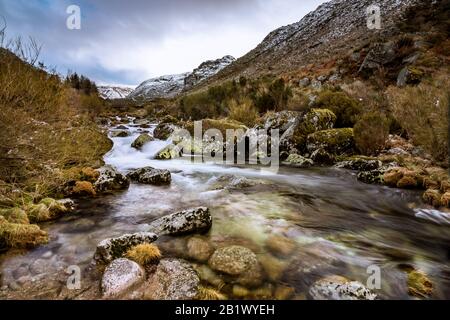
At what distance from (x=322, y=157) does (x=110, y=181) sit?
7.13 meters

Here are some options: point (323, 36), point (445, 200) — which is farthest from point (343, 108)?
point (323, 36)

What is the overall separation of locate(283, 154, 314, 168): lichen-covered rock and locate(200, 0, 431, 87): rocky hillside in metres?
22.4

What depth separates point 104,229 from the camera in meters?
4.80

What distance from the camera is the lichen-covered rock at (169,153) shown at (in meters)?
12.1

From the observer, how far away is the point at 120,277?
10.1 ft

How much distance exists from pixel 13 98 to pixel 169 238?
340cm

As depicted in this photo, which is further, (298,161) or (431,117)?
(298,161)

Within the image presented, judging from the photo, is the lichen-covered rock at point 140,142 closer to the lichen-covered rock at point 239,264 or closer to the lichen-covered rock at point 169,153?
the lichen-covered rock at point 169,153

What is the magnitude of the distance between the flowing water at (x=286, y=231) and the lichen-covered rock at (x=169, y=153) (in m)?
3.97

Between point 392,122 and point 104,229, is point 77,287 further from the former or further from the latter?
point 392,122

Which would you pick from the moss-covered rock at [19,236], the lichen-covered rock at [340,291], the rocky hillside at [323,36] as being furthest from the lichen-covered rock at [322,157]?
the rocky hillside at [323,36]

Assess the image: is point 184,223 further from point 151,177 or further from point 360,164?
point 360,164

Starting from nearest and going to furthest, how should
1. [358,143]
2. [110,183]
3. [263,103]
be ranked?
[110,183]
[358,143]
[263,103]
